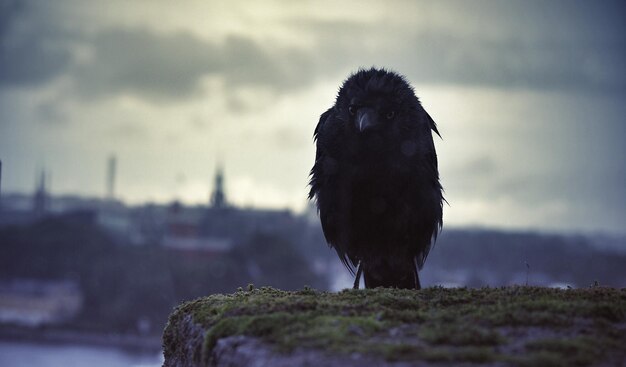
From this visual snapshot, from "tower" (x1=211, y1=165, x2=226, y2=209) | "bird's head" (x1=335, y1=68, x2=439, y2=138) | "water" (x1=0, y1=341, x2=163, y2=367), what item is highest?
"tower" (x1=211, y1=165, x2=226, y2=209)

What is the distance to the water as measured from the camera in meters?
77.2

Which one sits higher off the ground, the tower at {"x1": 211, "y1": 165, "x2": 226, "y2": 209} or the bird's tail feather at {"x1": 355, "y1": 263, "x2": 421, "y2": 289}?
the tower at {"x1": 211, "y1": 165, "x2": 226, "y2": 209}

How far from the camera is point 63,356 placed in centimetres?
8588

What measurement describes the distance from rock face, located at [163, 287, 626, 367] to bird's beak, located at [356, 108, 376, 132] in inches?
72.6

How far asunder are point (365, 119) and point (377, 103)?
0.66 feet

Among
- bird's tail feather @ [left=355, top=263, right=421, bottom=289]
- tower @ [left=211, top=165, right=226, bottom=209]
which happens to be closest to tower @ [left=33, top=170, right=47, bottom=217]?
tower @ [left=211, top=165, right=226, bottom=209]

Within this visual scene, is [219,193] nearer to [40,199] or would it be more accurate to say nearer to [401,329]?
[40,199]

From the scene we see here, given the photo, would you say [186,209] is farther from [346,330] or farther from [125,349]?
[346,330]

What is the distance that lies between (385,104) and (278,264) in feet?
290

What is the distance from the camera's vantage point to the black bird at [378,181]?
21.3 feet

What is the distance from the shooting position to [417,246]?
665cm

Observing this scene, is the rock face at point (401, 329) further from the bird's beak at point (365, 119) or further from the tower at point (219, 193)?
the tower at point (219, 193)

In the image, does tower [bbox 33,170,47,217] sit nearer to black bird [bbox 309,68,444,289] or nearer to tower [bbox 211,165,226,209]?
tower [bbox 211,165,226,209]

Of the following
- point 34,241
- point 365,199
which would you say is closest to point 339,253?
point 365,199
